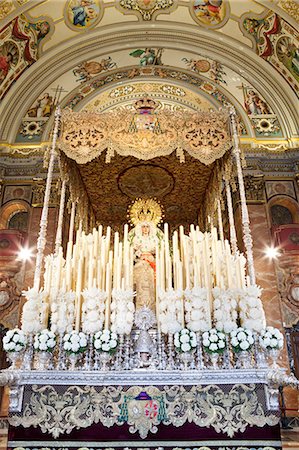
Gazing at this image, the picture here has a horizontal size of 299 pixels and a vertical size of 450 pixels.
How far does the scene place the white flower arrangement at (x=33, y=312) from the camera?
4781 millimetres

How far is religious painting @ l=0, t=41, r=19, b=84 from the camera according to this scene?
32.1 ft

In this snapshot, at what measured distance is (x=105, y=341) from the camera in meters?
4.68

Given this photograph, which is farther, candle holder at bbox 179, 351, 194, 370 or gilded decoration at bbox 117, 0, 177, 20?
gilded decoration at bbox 117, 0, 177, 20

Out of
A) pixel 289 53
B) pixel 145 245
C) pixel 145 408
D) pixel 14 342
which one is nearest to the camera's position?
pixel 145 408

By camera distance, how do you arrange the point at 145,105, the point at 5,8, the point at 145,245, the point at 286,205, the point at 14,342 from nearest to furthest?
the point at 14,342, the point at 145,105, the point at 145,245, the point at 5,8, the point at 286,205

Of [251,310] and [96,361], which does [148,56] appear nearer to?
[251,310]

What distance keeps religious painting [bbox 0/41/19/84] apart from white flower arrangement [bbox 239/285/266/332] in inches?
331

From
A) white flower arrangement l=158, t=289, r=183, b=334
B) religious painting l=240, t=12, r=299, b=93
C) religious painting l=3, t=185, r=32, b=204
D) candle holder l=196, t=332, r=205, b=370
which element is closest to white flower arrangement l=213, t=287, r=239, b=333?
candle holder l=196, t=332, r=205, b=370

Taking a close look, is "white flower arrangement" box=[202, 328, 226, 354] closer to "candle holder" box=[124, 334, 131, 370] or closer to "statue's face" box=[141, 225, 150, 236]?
"candle holder" box=[124, 334, 131, 370]

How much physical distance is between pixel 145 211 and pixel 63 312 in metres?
4.00

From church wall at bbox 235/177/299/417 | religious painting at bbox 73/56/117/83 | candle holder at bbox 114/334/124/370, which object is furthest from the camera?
religious painting at bbox 73/56/117/83

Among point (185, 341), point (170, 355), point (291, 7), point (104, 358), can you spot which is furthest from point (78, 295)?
point (291, 7)

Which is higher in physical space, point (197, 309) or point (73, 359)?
point (197, 309)

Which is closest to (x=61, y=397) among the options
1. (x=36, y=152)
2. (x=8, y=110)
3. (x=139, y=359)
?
(x=139, y=359)
